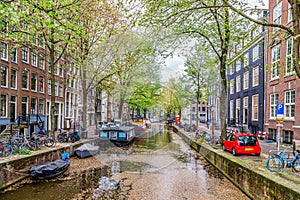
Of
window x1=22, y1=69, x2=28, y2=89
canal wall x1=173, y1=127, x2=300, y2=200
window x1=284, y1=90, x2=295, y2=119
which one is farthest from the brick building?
window x1=22, y1=69, x2=28, y2=89

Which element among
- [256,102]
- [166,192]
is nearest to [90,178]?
[166,192]

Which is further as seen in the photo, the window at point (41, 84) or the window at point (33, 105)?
the window at point (41, 84)

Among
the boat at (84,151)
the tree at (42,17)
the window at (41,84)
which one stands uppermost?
the tree at (42,17)

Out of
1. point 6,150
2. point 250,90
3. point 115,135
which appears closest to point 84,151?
point 6,150

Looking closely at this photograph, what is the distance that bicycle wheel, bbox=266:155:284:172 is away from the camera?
32.2 ft

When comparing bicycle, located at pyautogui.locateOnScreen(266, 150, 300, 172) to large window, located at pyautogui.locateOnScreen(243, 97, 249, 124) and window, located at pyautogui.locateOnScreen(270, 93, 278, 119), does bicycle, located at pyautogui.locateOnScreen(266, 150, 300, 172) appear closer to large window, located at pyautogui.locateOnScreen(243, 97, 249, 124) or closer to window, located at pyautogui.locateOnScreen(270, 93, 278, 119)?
window, located at pyautogui.locateOnScreen(270, 93, 278, 119)

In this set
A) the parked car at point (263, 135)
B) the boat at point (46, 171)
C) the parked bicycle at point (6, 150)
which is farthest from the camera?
the parked car at point (263, 135)

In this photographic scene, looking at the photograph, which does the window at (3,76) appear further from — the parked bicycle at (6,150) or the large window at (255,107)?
the large window at (255,107)

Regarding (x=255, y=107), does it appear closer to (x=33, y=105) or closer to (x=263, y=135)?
(x=263, y=135)

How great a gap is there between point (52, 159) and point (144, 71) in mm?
24201

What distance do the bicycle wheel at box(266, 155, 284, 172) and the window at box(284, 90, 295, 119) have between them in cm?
1255

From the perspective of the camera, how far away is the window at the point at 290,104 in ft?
69.2

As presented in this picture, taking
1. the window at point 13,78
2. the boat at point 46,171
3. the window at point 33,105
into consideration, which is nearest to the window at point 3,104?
the window at point 13,78

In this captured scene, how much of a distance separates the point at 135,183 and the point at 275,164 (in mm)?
6440
